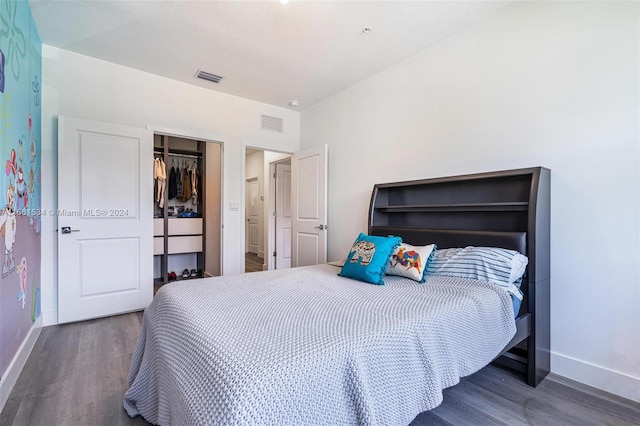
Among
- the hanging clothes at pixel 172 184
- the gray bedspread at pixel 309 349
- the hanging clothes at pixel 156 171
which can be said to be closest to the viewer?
the gray bedspread at pixel 309 349

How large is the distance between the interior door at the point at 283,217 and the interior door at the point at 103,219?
7.96ft

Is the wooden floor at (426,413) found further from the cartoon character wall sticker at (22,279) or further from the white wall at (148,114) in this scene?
the white wall at (148,114)

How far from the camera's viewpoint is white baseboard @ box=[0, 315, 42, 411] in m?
1.65

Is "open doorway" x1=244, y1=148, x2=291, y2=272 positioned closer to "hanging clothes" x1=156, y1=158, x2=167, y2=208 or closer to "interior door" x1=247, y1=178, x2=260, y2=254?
"interior door" x1=247, y1=178, x2=260, y2=254

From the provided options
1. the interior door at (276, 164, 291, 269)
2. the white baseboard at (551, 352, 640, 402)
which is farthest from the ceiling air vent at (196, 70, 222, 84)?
the white baseboard at (551, 352, 640, 402)

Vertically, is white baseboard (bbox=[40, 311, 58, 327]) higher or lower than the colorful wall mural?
lower

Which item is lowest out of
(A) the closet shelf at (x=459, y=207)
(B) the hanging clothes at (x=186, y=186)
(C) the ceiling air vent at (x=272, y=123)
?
(A) the closet shelf at (x=459, y=207)

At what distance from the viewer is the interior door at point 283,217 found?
5.38 m

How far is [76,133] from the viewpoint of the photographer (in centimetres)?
283

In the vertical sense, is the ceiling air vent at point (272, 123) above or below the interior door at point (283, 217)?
above

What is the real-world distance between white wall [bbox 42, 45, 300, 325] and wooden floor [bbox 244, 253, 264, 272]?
5.59 ft

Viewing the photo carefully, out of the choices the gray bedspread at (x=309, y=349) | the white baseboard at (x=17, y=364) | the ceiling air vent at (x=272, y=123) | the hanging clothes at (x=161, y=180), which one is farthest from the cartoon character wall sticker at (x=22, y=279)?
the ceiling air vent at (x=272, y=123)

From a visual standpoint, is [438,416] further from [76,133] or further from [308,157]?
[76,133]

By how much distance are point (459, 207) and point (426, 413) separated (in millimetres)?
1461
